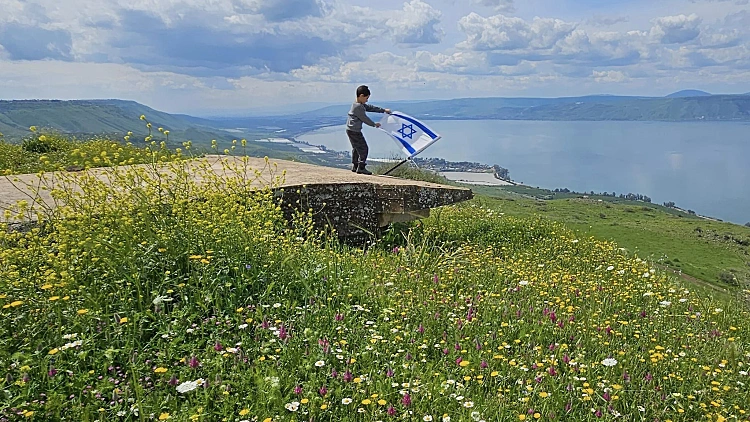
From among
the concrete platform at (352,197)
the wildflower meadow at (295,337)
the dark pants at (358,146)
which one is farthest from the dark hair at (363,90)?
the wildflower meadow at (295,337)

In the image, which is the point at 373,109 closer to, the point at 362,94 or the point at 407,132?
the point at 362,94

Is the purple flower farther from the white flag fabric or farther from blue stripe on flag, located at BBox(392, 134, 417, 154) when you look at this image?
blue stripe on flag, located at BBox(392, 134, 417, 154)

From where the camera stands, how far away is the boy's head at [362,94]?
1313cm

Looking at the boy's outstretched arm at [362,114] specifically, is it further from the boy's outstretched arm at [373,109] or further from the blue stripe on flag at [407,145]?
the blue stripe on flag at [407,145]

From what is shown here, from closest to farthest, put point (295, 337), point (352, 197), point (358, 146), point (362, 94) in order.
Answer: point (295, 337), point (352, 197), point (362, 94), point (358, 146)

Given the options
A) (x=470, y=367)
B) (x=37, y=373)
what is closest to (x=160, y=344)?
(x=37, y=373)

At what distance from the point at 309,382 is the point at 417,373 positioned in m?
0.85

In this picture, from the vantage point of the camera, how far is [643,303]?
680cm

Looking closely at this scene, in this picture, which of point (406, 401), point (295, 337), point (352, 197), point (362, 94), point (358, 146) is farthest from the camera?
point (358, 146)

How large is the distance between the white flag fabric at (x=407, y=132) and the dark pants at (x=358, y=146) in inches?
23.9

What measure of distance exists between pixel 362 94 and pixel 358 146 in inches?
53.6

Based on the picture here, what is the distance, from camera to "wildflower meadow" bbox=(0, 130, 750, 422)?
3668 mm

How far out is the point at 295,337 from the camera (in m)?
4.38

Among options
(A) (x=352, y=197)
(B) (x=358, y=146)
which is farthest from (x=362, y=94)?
(A) (x=352, y=197)
